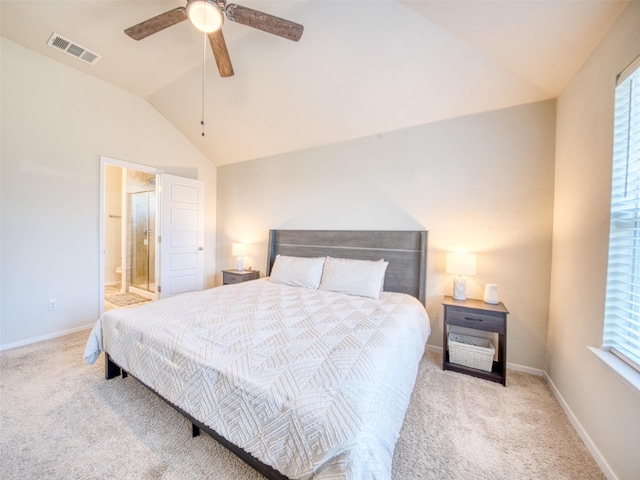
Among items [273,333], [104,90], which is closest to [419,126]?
[273,333]

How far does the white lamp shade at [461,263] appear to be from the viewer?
238 centimetres

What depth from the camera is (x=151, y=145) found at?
3756 mm

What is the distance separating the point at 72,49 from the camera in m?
2.71

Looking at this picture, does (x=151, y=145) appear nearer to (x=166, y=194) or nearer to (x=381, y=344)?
(x=166, y=194)

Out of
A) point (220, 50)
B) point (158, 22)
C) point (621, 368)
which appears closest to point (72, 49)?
point (158, 22)

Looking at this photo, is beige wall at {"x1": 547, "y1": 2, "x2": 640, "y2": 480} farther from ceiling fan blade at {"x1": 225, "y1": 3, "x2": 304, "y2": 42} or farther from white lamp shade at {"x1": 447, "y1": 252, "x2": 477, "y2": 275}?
ceiling fan blade at {"x1": 225, "y1": 3, "x2": 304, "y2": 42}

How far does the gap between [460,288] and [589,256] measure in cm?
98

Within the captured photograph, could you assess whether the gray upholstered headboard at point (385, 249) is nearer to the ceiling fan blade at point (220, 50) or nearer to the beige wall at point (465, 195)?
the beige wall at point (465, 195)

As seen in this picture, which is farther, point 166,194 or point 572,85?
point 166,194

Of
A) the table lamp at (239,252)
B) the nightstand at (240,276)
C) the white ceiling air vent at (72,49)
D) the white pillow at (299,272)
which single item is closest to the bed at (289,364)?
the white pillow at (299,272)

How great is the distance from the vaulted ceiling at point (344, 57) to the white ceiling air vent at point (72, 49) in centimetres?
6

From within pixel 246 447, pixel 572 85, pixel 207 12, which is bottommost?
pixel 246 447

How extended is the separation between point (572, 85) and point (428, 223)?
154 cm

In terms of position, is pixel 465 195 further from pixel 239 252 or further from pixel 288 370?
pixel 239 252
